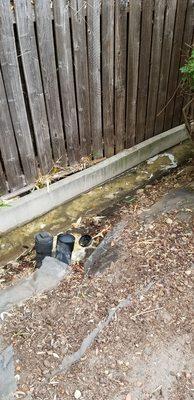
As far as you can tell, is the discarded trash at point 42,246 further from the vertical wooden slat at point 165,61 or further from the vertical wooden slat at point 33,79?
the vertical wooden slat at point 165,61

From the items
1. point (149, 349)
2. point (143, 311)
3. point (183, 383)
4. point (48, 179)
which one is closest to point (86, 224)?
point (48, 179)

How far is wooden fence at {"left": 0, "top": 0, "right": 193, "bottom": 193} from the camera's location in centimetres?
299

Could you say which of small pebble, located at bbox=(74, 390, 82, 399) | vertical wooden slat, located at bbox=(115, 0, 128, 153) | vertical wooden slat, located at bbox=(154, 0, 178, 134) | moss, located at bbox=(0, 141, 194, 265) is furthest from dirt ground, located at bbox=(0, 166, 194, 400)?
vertical wooden slat, located at bbox=(154, 0, 178, 134)

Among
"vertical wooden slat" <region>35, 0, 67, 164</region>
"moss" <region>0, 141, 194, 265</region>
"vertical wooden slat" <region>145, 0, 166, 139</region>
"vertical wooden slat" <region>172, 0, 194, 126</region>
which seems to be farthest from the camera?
"vertical wooden slat" <region>172, 0, 194, 126</region>

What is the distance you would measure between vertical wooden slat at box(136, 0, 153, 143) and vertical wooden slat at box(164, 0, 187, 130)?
1.25ft

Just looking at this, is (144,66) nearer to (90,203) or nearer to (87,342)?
(90,203)

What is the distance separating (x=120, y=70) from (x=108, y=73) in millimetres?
149

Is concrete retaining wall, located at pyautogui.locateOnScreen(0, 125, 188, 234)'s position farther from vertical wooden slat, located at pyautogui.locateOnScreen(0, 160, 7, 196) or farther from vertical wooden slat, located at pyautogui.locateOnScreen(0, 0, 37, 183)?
vertical wooden slat, located at pyautogui.locateOnScreen(0, 0, 37, 183)

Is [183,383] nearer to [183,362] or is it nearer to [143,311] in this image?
[183,362]

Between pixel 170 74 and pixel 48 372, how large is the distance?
10.7 ft

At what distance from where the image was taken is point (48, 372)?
7.83 feet

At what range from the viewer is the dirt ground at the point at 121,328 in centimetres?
234

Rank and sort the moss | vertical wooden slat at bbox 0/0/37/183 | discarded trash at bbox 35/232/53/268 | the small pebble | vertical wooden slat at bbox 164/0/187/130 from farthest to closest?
1. vertical wooden slat at bbox 164/0/187/130
2. the moss
3. discarded trash at bbox 35/232/53/268
4. vertical wooden slat at bbox 0/0/37/183
5. the small pebble

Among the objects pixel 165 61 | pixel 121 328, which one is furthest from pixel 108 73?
pixel 121 328
